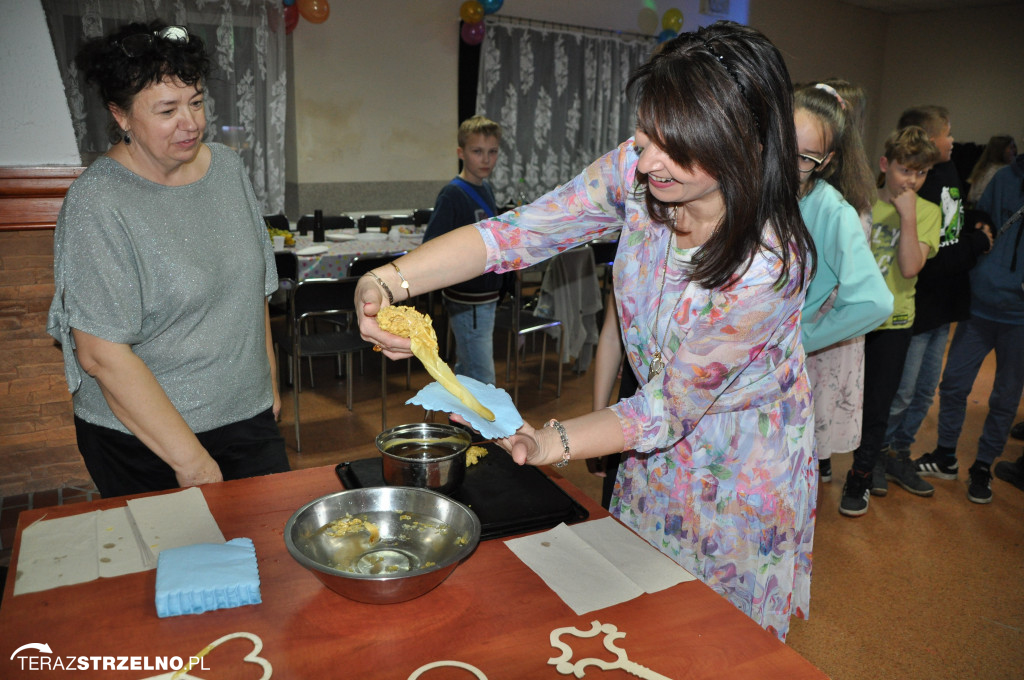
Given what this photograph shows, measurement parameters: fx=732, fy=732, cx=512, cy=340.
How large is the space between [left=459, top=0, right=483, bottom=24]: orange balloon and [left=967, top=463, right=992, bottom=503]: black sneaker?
572cm

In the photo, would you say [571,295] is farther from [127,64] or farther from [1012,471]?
[127,64]

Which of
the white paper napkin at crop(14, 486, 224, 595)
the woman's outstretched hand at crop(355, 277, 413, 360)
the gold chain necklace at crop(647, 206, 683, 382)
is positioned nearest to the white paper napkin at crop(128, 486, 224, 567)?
the white paper napkin at crop(14, 486, 224, 595)

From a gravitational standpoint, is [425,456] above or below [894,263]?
below

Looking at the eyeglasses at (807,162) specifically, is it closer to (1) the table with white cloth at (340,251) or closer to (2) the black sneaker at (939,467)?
(2) the black sneaker at (939,467)

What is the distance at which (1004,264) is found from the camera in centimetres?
348

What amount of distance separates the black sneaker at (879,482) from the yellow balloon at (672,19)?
6.39 metres

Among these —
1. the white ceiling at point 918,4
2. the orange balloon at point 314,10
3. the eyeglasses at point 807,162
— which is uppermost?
the white ceiling at point 918,4

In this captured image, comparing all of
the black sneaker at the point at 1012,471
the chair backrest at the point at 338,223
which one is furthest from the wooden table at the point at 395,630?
the chair backrest at the point at 338,223

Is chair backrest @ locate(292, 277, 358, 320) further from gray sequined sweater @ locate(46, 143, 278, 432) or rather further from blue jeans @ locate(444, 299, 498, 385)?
gray sequined sweater @ locate(46, 143, 278, 432)

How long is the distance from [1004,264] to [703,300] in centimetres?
289

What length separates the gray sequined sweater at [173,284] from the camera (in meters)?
1.61

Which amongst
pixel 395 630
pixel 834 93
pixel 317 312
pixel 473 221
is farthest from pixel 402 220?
pixel 395 630

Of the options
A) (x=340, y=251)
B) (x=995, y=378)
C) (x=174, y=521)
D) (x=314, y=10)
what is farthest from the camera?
(x=314, y=10)

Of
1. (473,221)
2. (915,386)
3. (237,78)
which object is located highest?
(237,78)
